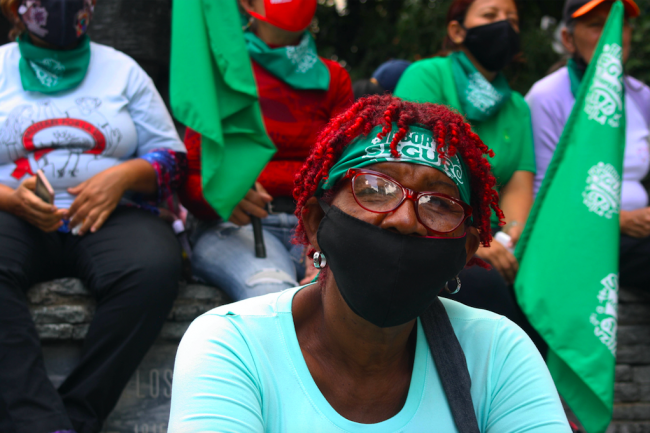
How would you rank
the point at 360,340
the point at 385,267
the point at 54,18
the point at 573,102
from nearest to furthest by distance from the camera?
the point at 385,267
the point at 360,340
the point at 54,18
the point at 573,102

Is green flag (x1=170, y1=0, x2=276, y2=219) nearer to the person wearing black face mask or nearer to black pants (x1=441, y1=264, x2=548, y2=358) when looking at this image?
the person wearing black face mask

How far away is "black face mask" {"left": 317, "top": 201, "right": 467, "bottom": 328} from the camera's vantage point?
1.42 metres

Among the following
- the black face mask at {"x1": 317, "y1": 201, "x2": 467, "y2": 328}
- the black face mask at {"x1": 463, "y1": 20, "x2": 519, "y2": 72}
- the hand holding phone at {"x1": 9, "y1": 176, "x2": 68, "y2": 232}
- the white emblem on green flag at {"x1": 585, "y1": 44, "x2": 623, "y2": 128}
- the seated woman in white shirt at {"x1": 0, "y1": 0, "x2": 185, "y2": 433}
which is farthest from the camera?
the black face mask at {"x1": 463, "y1": 20, "x2": 519, "y2": 72}

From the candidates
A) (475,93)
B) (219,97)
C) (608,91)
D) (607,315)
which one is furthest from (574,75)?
(219,97)

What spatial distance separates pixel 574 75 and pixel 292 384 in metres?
2.93

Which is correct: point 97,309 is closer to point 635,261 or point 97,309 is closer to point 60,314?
point 60,314

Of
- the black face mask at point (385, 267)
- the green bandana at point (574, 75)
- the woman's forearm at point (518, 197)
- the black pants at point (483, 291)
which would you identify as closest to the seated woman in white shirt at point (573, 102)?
the green bandana at point (574, 75)

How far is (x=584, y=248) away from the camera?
2.79 metres

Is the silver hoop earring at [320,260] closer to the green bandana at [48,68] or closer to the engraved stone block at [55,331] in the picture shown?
the engraved stone block at [55,331]

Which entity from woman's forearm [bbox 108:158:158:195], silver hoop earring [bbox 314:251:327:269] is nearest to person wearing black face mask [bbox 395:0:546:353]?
woman's forearm [bbox 108:158:158:195]

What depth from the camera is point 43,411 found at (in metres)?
2.12

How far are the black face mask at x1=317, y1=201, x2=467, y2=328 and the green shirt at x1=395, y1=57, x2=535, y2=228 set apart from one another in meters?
1.78

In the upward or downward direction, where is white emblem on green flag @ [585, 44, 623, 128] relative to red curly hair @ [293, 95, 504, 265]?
downward

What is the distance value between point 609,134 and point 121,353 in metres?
2.52
